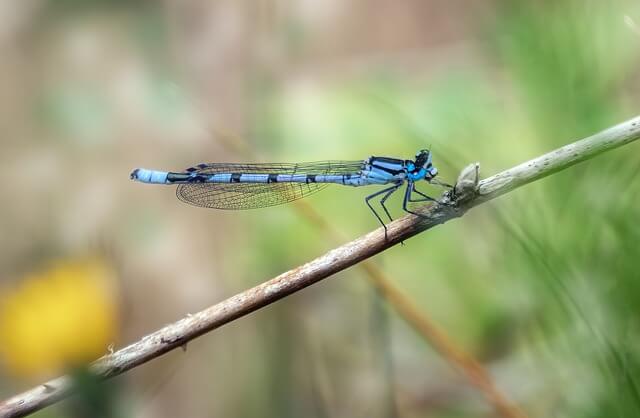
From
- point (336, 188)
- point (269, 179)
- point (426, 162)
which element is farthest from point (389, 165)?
point (336, 188)

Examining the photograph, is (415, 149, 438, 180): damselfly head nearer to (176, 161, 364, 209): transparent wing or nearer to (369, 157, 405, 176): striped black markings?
(369, 157, 405, 176): striped black markings

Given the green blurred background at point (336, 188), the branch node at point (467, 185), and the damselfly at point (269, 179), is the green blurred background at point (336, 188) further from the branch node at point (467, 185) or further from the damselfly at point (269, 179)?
the branch node at point (467, 185)

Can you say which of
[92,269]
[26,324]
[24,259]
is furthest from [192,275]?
[92,269]

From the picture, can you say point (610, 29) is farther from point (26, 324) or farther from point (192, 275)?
point (192, 275)

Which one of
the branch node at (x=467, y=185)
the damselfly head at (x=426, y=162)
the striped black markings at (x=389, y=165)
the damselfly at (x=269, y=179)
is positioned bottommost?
the branch node at (x=467, y=185)

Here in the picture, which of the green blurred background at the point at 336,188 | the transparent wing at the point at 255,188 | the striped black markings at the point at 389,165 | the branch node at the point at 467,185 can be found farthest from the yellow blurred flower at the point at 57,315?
the striped black markings at the point at 389,165

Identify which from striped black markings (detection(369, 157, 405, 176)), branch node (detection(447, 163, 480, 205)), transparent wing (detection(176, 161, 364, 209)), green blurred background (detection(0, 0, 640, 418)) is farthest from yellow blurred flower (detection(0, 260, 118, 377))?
striped black markings (detection(369, 157, 405, 176))

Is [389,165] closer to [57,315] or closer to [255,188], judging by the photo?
[255,188]

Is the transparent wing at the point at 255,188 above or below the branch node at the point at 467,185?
above

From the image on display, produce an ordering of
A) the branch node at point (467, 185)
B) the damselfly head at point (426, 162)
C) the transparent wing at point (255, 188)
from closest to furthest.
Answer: the branch node at point (467, 185) < the damselfly head at point (426, 162) < the transparent wing at point (255, 188)
